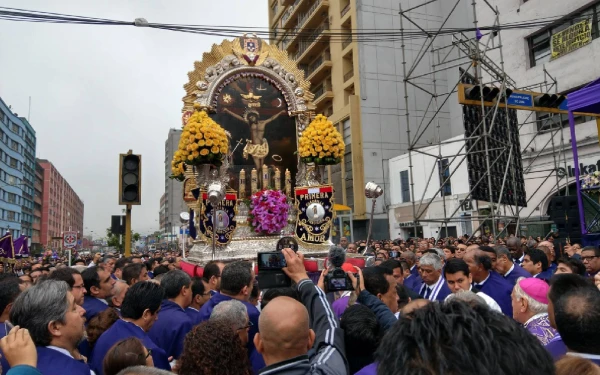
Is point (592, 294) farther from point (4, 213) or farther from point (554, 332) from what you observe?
point (4, 213)

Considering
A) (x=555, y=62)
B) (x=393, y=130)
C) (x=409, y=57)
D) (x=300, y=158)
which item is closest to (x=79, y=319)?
(x=300, y=158)

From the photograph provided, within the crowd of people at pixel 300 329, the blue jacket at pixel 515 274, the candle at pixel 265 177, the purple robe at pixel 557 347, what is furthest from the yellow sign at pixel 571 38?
the purple robe at pixel 557 347

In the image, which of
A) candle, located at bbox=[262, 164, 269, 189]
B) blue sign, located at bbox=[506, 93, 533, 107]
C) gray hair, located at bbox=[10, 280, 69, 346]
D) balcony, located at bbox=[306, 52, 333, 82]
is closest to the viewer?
gray hair, located at bbox=[10, 280, 69, 346]

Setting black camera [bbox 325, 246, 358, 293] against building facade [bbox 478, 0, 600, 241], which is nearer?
black camera [bbox 325, 246, 358, 293]

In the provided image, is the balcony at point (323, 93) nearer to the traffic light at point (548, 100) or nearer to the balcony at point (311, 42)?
the balcony at point (311, 42)

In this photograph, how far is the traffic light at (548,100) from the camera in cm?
1443

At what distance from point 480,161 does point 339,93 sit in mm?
18369

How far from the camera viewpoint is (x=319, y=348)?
238 cm

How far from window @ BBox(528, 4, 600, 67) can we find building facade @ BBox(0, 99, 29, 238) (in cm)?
5366

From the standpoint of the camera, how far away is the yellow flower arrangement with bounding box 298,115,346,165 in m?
10.9

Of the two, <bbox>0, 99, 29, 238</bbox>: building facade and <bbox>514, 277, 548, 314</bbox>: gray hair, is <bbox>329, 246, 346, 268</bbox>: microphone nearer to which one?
<bbox>514, 277, 548, 314</bbox>: gray hair

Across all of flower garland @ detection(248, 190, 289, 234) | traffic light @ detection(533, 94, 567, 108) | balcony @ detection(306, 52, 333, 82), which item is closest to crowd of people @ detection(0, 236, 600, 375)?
flower garland @ detection(248, 190, 289, 234)

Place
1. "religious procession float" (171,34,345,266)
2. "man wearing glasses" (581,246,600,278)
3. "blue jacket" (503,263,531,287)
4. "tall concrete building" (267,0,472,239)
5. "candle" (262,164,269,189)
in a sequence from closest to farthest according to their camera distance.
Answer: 1. "blue jacket" (503,263,531,287)
2. "man wearing glasses" (581,246,600,278)
3. "religious procession float" (171,34,345,266)
4. "candle" (262,164,269,189)
5. "tall concrete building" (267,0,472,239)

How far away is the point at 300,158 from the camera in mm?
11477
